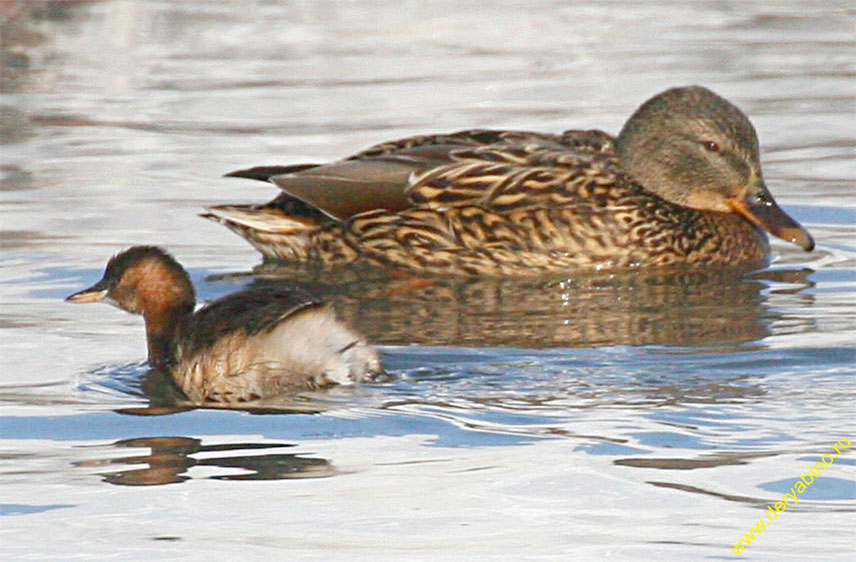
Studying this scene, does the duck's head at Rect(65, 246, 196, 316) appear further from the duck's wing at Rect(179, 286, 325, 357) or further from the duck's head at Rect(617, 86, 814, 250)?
the duck's head at Rect(617, 86, 814, 250)

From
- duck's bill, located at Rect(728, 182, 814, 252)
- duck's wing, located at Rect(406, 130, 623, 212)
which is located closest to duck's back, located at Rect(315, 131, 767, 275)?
duck's wing, located at Rect(406, 130, 623, 212)

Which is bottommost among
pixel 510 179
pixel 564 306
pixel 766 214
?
pixel 564 306

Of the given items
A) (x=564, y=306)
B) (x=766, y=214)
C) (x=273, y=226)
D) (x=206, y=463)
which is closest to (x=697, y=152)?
(x=766, y=214)

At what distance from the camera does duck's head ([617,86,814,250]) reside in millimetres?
9914

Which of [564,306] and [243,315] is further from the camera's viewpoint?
[564,306]

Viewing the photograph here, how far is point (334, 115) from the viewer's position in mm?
14492

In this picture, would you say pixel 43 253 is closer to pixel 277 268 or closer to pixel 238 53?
pixel 277 268

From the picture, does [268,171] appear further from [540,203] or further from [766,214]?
[766,214]

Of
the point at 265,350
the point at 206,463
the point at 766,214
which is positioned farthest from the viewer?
the point at 766,214

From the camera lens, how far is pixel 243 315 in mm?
7117

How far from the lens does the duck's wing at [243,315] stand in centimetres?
702

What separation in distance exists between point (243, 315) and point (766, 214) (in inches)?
144

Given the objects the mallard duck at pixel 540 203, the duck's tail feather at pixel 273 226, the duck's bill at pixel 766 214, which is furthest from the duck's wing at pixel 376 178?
the duck's bill at pixel 766 214

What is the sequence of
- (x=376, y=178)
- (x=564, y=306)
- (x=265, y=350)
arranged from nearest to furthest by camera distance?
(x=265, y=350), (x=564, y=306), (x=376, y=178)
